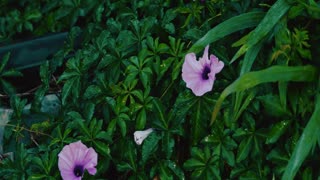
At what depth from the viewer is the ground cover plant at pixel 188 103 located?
2199 millimetres

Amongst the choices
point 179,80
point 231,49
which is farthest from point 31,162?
point 231,49

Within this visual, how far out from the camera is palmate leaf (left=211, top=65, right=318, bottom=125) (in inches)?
80.2

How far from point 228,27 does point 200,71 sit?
177 mm

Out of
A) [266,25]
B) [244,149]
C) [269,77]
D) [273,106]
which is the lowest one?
[244,149]

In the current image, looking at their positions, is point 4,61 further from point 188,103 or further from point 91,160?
point 188,103

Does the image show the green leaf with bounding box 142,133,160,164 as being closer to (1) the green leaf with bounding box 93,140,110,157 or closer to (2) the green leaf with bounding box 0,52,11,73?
(1) the green leaf with bounding box 93,140,110,157

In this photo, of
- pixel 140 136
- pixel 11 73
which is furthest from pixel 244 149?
pixel 11 73

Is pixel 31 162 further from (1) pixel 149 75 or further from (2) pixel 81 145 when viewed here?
(1) pixel 149 75

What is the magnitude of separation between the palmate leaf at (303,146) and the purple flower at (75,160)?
664 millimetres

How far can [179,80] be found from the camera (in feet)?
8.02

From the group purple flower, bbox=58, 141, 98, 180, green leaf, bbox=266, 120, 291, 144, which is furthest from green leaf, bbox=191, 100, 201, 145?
purple flower, bbox=58, 141, 98, 180

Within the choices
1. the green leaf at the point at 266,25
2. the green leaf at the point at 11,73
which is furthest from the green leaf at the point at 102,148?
the green leaf at the point at 11,73

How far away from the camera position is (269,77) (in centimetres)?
208

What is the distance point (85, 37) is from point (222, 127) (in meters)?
0.91
